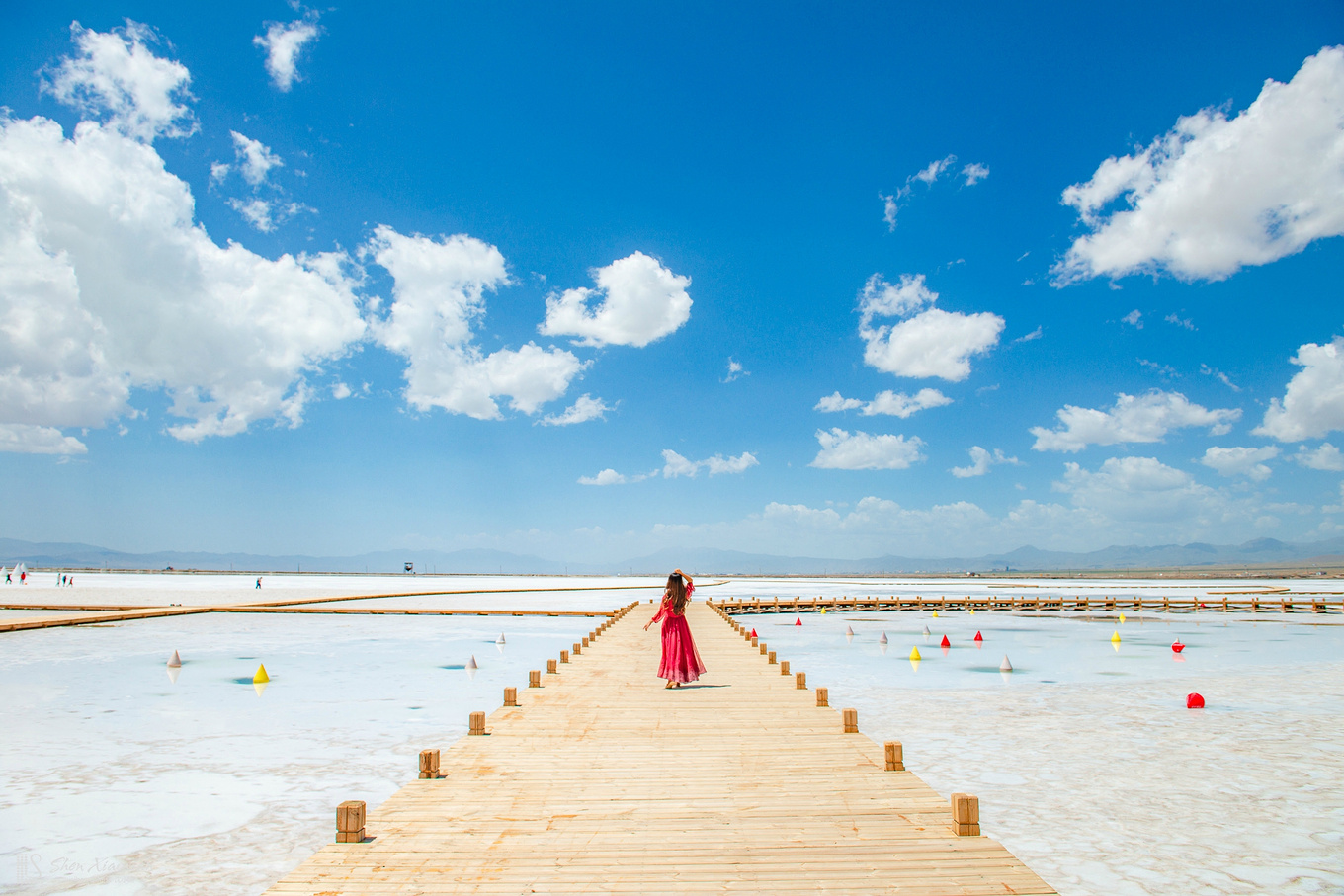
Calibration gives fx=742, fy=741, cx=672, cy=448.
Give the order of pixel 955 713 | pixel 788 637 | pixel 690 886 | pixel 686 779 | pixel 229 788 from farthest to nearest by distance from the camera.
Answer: pixel 788 637 < pixel 955 713 < pixel 229 788 < pixel 686 779 < pixel 690 886

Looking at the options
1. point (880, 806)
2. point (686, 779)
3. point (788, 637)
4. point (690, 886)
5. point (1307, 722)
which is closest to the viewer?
point (690, 886)

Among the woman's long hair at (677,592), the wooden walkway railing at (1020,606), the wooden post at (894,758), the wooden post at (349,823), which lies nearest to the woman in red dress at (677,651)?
the woman's long hair at (677,592)

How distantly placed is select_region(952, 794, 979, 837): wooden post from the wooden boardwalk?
5 cm

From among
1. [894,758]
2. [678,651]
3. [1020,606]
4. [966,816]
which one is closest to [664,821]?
[966,816]

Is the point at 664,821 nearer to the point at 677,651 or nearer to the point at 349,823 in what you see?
the point at 349,823

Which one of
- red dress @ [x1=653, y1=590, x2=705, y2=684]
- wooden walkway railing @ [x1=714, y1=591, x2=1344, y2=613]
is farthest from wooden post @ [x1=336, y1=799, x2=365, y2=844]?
wooden walkway railing @ [x1=714, y1=591, x2=1344, y2=613]

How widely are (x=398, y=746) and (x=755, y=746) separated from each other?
6.25 meters

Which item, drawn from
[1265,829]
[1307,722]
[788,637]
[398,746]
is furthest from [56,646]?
[1307,722]

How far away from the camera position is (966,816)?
6035mm

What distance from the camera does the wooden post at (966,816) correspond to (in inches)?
237

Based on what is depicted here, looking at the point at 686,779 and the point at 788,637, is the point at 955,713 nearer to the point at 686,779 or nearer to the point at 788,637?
the point at 686,779

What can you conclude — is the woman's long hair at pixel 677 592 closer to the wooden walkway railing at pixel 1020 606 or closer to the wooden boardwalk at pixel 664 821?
the wooden boardwalk at pixel 664 821

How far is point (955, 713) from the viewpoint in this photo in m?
14.8

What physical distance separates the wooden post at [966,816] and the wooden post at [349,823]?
4777 millimetres
